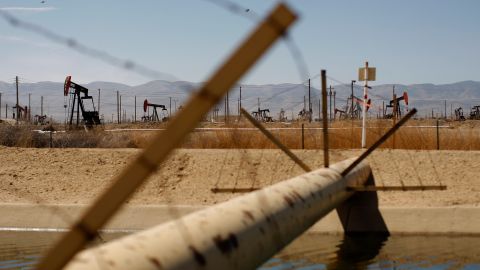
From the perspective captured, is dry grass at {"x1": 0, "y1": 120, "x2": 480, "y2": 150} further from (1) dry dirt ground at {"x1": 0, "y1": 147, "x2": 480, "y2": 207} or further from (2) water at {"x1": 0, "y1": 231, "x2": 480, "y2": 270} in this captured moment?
(2) water at {"x1": 0, "y1": 231, "x2": 480, "y2": 270}

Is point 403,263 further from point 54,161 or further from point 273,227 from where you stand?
point 54,161

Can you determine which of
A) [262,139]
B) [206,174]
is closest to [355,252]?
[206,174]

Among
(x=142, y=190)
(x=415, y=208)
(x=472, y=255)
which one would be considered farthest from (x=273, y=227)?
(x=142, y=190)

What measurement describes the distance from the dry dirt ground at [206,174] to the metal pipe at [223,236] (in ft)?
30.4

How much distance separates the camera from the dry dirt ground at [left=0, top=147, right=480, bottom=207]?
57.7 ft

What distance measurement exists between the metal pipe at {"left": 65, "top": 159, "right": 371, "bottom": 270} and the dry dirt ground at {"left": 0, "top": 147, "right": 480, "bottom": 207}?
926 centimetres

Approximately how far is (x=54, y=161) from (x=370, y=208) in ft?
35.7

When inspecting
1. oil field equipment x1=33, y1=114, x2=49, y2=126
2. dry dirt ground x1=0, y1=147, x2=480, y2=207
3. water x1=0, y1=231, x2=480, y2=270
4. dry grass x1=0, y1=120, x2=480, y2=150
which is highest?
oil field equipment x1=33, y1=114, x2=49, y2=126

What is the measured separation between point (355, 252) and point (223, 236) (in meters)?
7.84

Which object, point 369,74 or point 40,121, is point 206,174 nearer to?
point 369,74

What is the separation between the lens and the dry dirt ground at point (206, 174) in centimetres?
1759

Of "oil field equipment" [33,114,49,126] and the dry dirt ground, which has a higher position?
"oil field equipment" [33,114,49,126]

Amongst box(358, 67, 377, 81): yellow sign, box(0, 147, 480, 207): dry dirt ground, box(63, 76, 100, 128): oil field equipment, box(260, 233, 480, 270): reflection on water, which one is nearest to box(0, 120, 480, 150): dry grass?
box(0, 147, 480, 207): dry dirt ground

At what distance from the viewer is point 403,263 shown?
11461 millimetres
